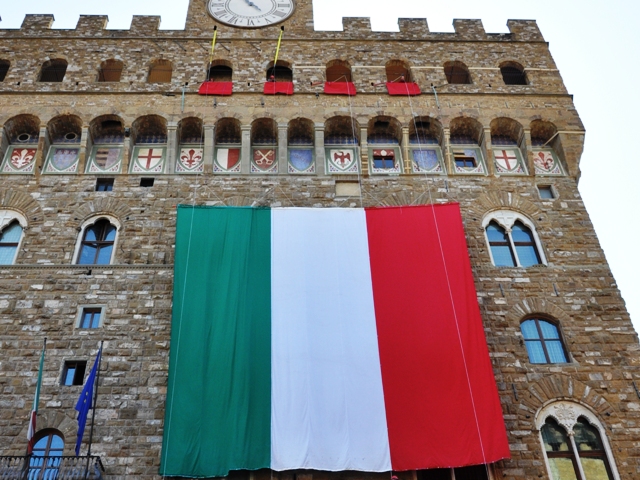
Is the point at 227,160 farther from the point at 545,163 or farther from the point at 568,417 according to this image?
the point at 568,417

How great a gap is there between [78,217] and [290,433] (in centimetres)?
697

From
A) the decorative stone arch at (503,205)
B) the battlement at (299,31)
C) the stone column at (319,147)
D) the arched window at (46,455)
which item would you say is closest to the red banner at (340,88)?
the stone column at (319,147)

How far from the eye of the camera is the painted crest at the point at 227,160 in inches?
627

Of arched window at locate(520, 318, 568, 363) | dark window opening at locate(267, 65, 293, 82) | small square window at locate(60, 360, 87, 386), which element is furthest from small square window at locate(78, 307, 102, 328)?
arched window at locate(520, 318, 568, 363)

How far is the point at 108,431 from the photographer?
38.3 feet

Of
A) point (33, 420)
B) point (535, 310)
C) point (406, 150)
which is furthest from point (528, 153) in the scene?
point (33, 420)

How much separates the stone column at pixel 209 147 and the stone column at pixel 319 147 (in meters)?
2.48

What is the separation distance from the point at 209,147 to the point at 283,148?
69.7 inches

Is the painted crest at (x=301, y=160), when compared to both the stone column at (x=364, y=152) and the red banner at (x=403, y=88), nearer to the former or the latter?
the stone column at (x=364, y=152)

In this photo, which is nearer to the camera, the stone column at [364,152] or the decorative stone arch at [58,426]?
the decorative stone arch at [58,426]

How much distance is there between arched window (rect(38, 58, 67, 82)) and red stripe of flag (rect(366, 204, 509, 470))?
9.80 m

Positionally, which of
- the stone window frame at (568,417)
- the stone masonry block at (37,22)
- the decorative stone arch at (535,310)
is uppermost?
the stone masonry block at (37,22)

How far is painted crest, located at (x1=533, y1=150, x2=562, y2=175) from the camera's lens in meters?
16.1

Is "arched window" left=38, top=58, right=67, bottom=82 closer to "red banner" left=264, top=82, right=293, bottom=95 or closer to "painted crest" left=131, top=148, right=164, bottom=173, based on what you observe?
"painted crest" left=131, top=148, right=164, bottom=173
